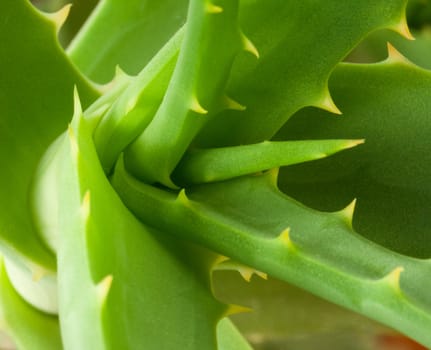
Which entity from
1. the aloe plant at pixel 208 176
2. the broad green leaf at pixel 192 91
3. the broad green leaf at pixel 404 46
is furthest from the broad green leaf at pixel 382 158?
the broad green leaf at pixel 404 46

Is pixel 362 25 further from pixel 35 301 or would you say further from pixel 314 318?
pixel 314 318

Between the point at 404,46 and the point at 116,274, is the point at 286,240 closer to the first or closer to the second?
the point at 116,274

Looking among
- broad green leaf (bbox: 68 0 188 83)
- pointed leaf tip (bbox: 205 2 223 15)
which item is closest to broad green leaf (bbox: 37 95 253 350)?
pointed leaf tip (bbox: 205 2 223 15)

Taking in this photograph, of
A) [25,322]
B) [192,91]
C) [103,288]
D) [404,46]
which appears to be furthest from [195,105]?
[404,46]

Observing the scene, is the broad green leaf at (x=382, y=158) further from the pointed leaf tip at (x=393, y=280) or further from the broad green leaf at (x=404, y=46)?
the broad green leaf at (x=404, y=46)

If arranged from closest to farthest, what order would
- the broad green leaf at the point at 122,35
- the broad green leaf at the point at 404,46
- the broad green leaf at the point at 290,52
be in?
the broad green leaf at the point at 290,52 < the broad green leaf at the point at 122,35 < the broad green leaf at the point at 404,46

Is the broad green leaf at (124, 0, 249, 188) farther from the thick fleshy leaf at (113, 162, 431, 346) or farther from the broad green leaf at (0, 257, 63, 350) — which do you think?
the broad green leaf at (0, 257, 63, 350)

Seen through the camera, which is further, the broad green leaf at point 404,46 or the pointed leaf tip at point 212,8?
the broad green leaf at point 404,46

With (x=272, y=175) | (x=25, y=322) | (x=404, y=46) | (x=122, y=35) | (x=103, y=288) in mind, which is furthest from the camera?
(x=404, y=46)
